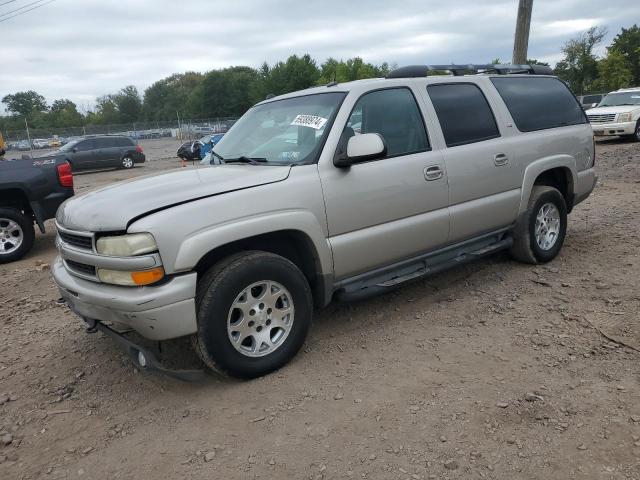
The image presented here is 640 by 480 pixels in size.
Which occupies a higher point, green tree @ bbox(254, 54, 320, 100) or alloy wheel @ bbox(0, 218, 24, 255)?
green tree @ bbox(254, 54, 320, 100)

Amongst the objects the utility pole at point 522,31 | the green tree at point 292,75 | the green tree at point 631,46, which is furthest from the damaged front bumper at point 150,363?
the green tree at point 292,75

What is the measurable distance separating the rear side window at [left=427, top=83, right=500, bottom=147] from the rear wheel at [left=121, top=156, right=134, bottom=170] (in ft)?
77.4

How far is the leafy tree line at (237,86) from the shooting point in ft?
184

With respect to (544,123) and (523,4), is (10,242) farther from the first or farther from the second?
(523,4)

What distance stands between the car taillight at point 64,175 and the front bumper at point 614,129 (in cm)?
1473

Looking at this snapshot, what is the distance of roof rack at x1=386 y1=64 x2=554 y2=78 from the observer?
4.40 metres

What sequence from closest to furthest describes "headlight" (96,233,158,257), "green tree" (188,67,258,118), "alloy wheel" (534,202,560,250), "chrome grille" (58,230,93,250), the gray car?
"headlight" (96,233,158,257), "chrome grille" (58,230,93,250), "alloy wheel" (534,202,560,250), the gray car, "green tree" (188,67,258,118)

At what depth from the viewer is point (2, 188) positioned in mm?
6906

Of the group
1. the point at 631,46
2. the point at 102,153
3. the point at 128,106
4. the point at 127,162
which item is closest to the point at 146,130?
the point at 127,162

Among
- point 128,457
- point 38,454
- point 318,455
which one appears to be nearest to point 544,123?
point 318,455

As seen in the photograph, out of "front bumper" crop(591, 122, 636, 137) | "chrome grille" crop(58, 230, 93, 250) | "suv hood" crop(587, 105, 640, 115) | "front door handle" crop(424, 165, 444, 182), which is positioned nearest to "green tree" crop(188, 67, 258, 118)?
"suv hood" crop(587, 105, 640, 115)

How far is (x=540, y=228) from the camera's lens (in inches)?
208

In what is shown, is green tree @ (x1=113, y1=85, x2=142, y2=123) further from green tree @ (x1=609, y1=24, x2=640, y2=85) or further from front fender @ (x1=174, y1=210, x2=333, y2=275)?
front fender @ (x1=174, y1=210, x2=333, y2=275)

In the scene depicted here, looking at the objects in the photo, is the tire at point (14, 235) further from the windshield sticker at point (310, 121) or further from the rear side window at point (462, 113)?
the rear side window at point (462, 113)
